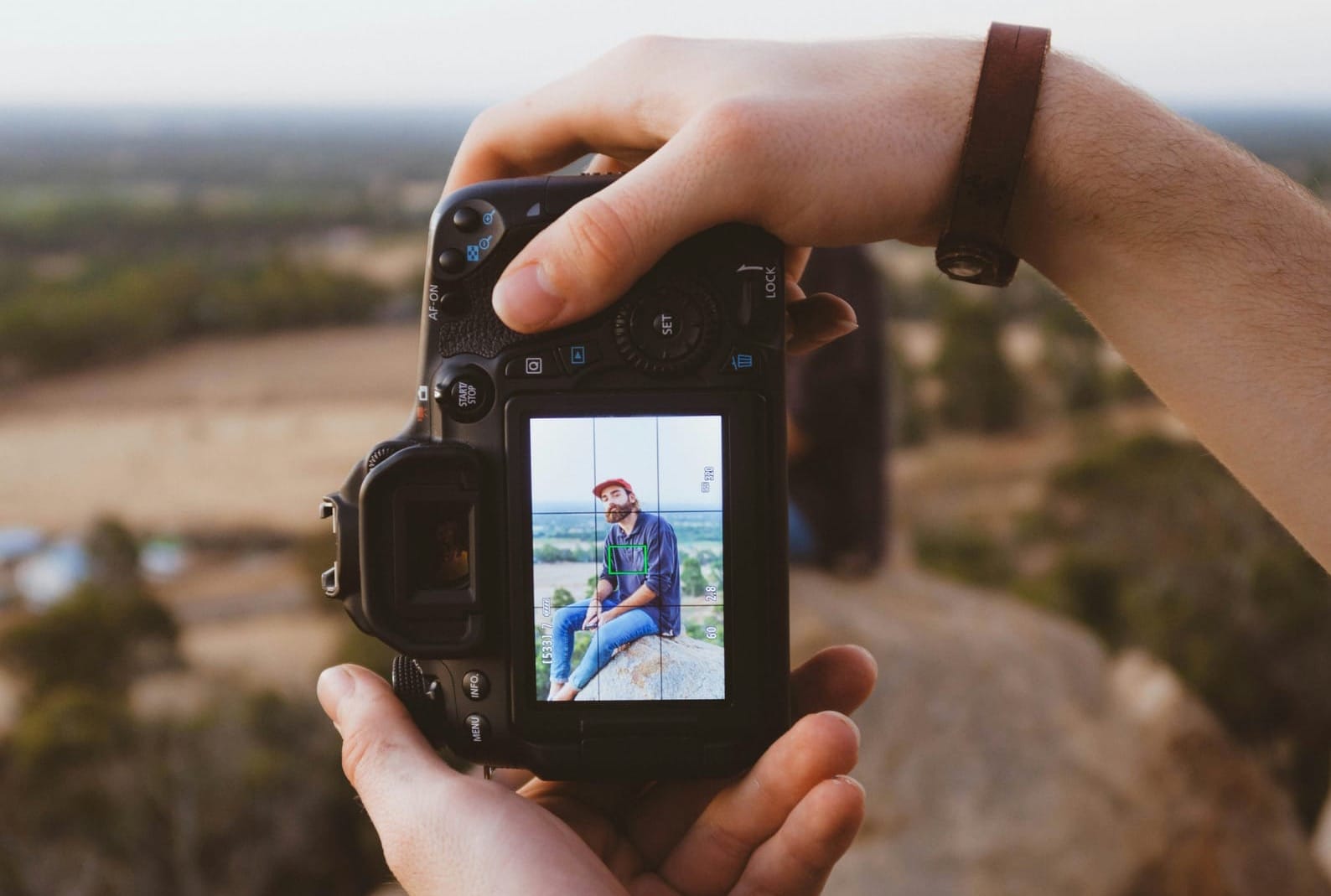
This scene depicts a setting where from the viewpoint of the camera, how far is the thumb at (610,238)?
3.46 feet

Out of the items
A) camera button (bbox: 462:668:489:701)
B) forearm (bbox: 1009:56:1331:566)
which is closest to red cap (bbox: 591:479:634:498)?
camera button (bbox: 462:668:489:701)

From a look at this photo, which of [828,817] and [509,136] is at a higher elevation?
[509,136]

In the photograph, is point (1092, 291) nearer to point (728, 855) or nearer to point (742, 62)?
point (742, 62)

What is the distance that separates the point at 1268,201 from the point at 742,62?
0.52 meters

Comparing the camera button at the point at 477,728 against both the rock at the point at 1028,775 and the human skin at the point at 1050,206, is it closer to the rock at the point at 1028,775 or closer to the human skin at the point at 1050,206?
the human skin at the point at 1050,206

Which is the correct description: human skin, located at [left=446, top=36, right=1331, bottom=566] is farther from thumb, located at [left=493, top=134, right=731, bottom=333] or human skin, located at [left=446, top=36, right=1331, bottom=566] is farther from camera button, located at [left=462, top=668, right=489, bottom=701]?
camera button, located at [left=462, top=668, right=489, bottom=701]

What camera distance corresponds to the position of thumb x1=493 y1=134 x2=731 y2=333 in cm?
106

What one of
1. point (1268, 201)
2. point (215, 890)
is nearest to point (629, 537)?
point (1268, 201)

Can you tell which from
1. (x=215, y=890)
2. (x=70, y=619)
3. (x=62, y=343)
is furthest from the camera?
(x=62, y=343)

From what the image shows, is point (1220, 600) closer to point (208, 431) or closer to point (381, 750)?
point (381, 750)

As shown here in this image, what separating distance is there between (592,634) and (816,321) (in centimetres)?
41

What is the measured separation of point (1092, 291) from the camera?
3.89 feet

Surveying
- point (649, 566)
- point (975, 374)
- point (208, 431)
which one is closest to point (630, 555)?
point (649, 566)

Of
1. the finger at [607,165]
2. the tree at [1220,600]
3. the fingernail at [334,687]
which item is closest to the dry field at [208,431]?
the tree at [1220,600]
